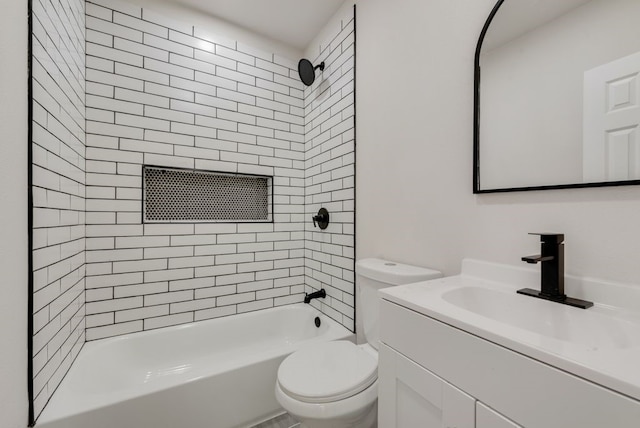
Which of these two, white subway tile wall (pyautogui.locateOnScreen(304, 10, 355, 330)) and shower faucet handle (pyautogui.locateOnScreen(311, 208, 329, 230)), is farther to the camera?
shower faucet handle (pyautogui.locateOnScreen(311, 208, 329, 230))

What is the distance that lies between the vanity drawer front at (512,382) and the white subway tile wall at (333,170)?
1057mm

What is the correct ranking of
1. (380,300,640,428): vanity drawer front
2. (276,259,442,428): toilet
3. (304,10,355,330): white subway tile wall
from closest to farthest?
(380,300,640,428): vanity drawer front → (276,259,442,428): toilet → (304,10,355,330): white subway tile wall

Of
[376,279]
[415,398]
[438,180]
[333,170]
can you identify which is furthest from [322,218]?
[415,398]

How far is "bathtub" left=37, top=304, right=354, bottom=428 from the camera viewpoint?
3.92 feet

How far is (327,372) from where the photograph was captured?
1.19 m

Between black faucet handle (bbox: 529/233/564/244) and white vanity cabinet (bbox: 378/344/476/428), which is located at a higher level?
black faucet handle (bbox: 529/233/564/244)

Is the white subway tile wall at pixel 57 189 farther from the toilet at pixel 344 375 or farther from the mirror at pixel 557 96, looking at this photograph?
the mirror at pixel 557 96

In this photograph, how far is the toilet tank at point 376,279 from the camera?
3.89ft

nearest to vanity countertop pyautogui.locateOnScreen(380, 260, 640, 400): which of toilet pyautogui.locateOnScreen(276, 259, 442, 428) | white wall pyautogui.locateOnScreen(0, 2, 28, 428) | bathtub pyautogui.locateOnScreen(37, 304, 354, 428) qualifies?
toilet pyautogui.locateOnScreen(276, 259, 442, 428)

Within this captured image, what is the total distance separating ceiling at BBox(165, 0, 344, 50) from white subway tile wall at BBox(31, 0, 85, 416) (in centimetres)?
82

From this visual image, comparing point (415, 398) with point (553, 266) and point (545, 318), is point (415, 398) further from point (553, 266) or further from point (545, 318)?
point (553, 266)

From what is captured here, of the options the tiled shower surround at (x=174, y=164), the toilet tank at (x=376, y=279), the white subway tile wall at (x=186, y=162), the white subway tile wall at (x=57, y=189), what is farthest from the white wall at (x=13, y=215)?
the toilet tank at (x=376, y=279)

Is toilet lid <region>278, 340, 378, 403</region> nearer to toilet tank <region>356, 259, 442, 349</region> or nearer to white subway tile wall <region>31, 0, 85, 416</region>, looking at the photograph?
toilet tank <region>356, 259, 442, 349</region>

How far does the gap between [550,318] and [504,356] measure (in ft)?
1.07
